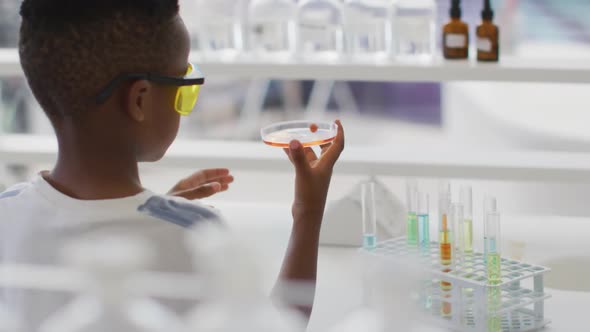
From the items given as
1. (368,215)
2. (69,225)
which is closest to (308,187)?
(69,225)

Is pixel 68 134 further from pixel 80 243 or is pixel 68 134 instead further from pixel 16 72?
pixel 16 72

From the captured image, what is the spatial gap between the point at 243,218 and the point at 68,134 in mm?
A: 971

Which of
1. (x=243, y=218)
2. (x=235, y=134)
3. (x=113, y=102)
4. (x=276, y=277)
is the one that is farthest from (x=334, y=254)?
(x=235, y=134)

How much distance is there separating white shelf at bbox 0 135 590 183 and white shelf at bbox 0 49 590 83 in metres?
Result: 0.19

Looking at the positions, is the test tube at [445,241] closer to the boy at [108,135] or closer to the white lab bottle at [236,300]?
the boy at [108,135]

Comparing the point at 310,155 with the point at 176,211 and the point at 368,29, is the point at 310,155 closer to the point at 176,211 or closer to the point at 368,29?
the point at 176,211

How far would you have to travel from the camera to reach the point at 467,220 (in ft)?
4.92

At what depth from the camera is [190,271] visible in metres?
1.03

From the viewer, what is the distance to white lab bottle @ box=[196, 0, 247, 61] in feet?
7.16

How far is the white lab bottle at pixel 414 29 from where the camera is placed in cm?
205

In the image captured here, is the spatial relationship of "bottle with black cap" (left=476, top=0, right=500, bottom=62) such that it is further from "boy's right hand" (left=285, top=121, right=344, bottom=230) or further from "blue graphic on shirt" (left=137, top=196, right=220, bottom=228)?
"blue graphic on shirt" (left=137, top=196, right=220, bottom=228)

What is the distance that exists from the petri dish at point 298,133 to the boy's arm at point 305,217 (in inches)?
7.9

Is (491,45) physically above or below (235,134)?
above

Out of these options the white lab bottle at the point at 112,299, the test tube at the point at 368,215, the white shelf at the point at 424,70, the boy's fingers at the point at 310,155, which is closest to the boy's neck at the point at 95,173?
the white lab bottle at the point at 112,299
